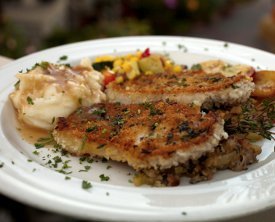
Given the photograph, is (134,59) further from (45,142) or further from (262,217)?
(262,217)

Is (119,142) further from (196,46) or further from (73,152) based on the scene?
(196,46)

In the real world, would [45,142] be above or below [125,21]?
above

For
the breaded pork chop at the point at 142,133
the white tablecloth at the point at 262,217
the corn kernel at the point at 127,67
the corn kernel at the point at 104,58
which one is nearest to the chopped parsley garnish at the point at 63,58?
the corn kernel at the point at 104,58

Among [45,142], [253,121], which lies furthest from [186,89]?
[45,142]

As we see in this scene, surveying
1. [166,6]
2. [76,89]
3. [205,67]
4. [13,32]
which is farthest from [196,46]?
[166,6]

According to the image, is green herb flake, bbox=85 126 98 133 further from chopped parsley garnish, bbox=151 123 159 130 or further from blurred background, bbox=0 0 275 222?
blurred background, bbox=0 0 275 222
